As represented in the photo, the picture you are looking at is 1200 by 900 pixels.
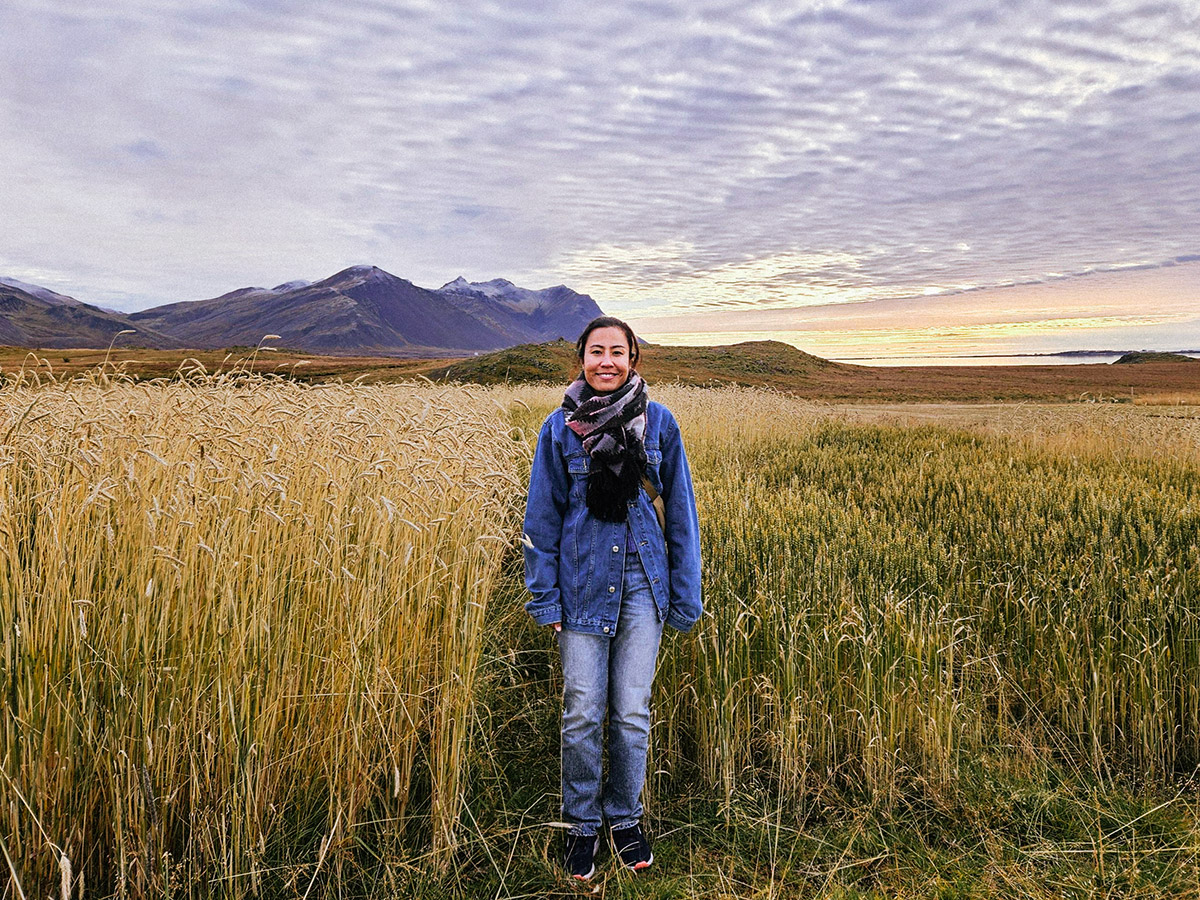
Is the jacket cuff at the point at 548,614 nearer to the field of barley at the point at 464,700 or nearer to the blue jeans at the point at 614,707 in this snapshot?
the blue jeans at the point at 614,707

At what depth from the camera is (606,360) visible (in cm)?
264

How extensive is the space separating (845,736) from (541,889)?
64.2 inches

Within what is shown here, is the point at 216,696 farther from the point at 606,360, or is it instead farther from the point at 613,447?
the point at 606,360

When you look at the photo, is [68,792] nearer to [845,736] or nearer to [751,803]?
[751,803]

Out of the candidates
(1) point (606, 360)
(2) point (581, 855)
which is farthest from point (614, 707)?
(1) point (606, 360)

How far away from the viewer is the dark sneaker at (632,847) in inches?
97.9

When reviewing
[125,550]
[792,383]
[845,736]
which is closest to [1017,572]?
[845,736]

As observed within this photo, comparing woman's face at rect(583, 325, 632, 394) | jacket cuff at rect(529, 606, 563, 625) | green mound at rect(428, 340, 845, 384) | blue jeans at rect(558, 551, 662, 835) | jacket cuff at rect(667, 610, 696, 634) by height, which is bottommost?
blue jeans at rect(558, 551, 662, 835)

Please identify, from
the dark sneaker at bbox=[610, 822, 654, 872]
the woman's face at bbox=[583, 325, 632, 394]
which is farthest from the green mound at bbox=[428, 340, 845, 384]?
the dark sneaker at bbox=[610, 822, 654, 872]

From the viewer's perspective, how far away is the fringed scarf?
8.40 feet

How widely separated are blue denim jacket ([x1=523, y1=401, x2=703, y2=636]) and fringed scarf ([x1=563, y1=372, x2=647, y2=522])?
2.4 inches

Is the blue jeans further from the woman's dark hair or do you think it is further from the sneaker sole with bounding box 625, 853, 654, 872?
the woman's dark hair

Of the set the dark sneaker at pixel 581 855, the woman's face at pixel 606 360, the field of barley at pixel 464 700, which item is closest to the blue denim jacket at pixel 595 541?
the woman's face at pixel 606 360

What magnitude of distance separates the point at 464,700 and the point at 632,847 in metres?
0.86
